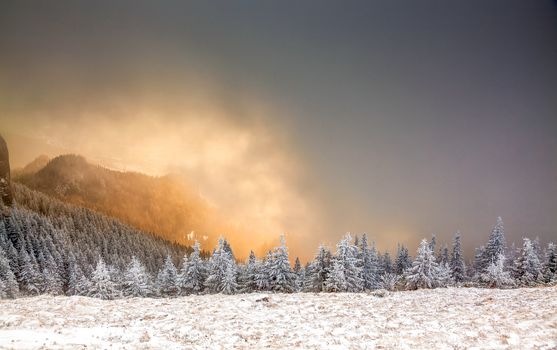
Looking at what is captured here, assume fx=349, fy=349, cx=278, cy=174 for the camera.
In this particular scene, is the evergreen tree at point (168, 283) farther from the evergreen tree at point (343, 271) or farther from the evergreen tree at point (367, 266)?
the evergreen tree at point (367, 266)

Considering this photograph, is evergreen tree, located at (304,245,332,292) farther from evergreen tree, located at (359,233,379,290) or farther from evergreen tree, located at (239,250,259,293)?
evergreen tree, located at (359,233,379,290)

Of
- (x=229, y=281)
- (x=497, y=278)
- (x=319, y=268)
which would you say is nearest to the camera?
(x=497, y=278)

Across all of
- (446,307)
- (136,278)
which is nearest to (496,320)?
(446,307)

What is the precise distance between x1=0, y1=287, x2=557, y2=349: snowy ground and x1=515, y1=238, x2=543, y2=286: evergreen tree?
112 ft

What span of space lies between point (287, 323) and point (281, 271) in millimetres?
30989

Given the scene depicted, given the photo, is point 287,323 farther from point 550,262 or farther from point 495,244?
point 495,244

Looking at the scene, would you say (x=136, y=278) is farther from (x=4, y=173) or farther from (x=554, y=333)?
(x=4, y=173)

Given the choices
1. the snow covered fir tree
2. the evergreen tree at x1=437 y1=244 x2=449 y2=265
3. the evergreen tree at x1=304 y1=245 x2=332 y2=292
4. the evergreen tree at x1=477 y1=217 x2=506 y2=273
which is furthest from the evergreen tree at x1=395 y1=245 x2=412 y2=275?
the evergreen tree at x1=304 y1=245 x2=332 y2=292

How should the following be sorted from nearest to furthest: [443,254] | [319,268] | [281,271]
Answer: [281,271] < [319,268] < [443,254]

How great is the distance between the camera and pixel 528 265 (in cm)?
6241

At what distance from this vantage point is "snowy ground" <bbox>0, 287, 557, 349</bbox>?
2056 cm

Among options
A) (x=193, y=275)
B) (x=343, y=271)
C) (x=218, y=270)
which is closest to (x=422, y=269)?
(x=343, y=271)

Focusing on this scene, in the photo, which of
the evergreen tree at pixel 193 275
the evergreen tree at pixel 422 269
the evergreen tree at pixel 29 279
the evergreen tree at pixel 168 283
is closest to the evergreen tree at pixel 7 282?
the evergreen tree at pixel 29 279

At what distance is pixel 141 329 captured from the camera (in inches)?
931
